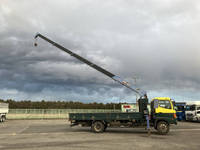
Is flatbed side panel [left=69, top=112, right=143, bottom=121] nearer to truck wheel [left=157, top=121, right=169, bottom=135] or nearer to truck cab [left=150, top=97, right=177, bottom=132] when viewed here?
truck cab [left=150, top=97, right=177, bottom=132]

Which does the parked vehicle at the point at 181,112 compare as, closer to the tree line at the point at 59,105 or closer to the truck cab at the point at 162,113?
the truck cab at the point at 162,113

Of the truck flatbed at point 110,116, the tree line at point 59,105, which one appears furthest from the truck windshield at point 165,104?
the tree line at point 59,105

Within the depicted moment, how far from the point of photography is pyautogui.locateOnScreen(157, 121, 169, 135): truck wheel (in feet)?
46.5

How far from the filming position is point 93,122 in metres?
15.3

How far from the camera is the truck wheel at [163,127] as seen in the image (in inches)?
558

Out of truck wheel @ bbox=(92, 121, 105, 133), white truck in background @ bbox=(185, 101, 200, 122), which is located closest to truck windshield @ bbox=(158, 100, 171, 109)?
truck wheel @ bbox=(92, 121, 105, 133)

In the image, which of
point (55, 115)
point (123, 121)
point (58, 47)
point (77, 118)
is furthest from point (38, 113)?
point (123, 121)

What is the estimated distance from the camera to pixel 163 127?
14.3 m

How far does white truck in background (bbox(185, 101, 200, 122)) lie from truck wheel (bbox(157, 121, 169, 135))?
620 inches

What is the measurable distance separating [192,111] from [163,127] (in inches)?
666

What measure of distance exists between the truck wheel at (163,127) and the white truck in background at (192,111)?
51.7 ft

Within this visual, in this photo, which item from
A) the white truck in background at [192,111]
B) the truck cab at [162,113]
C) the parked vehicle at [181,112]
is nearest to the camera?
the truck cab at [162,113]

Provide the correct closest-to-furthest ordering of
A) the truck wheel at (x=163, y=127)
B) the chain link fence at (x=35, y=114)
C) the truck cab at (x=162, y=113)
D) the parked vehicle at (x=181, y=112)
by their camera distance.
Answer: the truck wheel at (x=163, y=127), the truck cab at (x=162, y=113), the parked vehicle at (x=181, y=112), the chain link fence at (x=35, y=114)

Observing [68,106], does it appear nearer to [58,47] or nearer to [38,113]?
[38,113]
